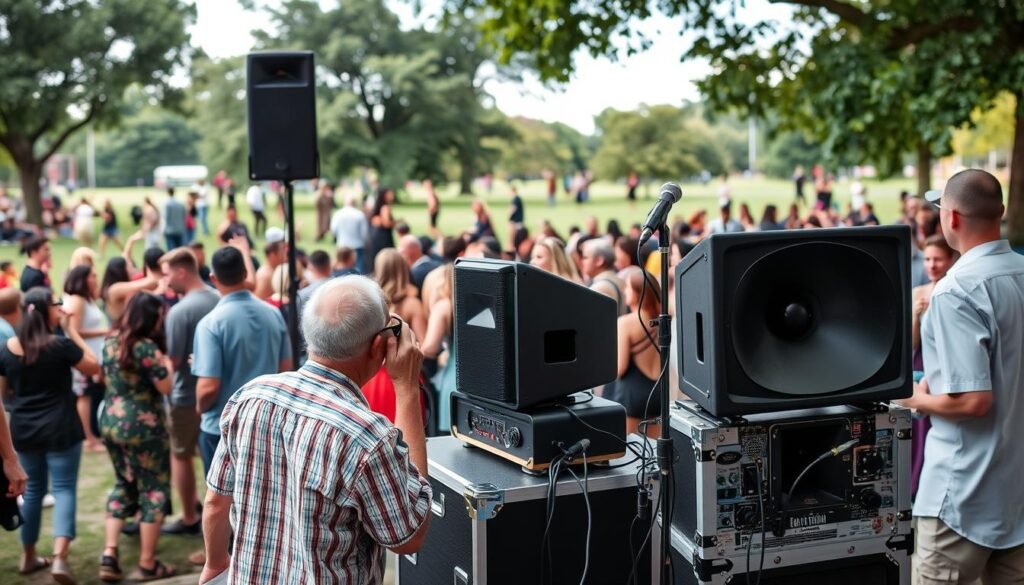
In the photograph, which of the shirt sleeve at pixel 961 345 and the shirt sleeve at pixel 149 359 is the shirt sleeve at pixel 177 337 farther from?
the shirt sleeve at pixel 961 345

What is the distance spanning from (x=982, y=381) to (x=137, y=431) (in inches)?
167

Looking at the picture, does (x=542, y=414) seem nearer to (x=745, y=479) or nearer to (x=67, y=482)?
(x=745, y=479)

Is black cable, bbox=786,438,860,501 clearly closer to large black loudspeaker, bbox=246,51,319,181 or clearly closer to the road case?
the road case

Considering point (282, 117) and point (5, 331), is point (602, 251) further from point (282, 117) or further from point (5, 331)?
point (5, 331)

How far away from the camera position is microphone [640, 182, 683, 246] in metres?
2.82

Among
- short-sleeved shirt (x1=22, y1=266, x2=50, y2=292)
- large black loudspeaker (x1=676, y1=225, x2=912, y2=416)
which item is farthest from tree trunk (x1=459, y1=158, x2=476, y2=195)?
large black loudspeaker (x1=676, y1=225, x2=912, y2=416)

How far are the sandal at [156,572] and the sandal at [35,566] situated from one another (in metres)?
0.56

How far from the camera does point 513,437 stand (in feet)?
10.1

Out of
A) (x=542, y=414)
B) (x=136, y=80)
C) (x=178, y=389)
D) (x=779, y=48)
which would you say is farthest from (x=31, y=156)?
(x=542, y=414)

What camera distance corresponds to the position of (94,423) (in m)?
7.86

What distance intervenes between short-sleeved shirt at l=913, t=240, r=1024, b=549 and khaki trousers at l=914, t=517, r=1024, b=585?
40 mm

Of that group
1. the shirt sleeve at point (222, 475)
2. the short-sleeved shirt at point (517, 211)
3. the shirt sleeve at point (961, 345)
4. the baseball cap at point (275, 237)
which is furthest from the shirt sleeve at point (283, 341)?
the short-sleeved shirt at point (517, 211)

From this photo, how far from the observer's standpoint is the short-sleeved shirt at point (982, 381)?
309 cm

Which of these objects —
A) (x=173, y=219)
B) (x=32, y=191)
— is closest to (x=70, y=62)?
(x=32, y=191)
